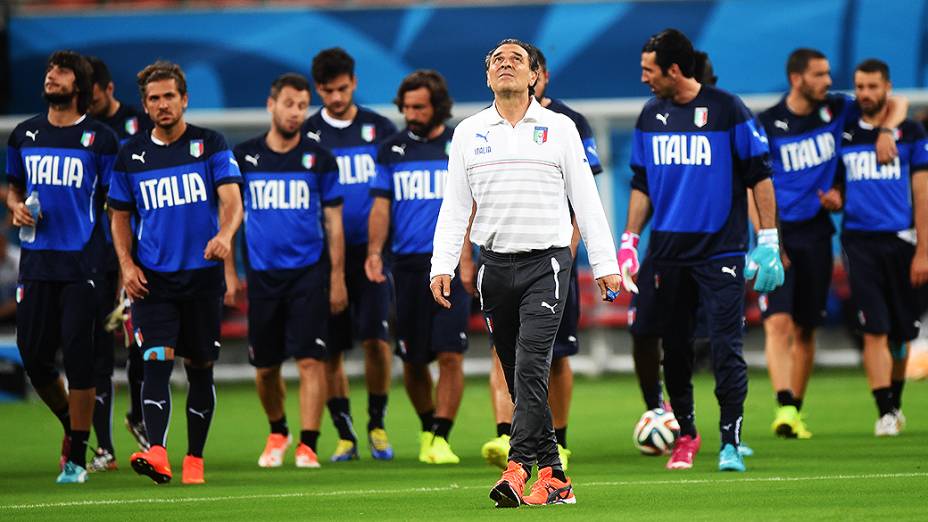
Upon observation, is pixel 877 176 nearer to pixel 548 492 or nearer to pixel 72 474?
pixel 548 492

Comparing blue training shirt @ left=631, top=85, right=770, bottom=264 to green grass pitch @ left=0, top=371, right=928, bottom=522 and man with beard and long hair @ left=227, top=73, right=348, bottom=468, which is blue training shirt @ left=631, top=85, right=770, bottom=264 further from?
man with beard and long hair @ left=227, top=73, right=348, bottom=468

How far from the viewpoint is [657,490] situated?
28.6 ft

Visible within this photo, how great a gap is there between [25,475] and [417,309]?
2.80 meters

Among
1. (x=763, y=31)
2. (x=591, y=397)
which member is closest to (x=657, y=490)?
(x=591, y=397)

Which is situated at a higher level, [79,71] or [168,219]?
[79,71]

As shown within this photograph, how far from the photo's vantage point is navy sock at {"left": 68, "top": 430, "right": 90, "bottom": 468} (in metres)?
10.3

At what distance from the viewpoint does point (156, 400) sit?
32.2 ft

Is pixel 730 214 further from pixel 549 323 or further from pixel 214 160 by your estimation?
pixel 214 160

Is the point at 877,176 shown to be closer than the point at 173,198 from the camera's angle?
No

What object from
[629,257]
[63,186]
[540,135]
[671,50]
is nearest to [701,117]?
[671,50]

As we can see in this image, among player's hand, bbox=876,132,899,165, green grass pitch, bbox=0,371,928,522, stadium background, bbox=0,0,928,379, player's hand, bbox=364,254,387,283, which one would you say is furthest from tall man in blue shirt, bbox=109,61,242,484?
stadium background, bbox=0,0,928,379

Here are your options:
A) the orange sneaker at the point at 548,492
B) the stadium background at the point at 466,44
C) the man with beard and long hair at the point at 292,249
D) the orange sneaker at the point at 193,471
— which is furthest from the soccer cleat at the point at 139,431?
the stadium background at the point at 466,44

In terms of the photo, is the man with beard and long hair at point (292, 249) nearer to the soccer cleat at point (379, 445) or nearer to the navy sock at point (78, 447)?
the soccer cleat at point (379, 445)

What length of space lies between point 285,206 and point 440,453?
1966 millimetres
